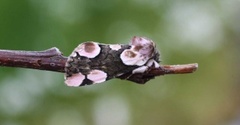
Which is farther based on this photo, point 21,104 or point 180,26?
point 180,26

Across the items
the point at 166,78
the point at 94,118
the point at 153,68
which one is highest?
the point at 166,78

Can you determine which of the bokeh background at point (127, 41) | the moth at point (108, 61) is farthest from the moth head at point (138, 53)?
the bokeh background at point (127, 41)

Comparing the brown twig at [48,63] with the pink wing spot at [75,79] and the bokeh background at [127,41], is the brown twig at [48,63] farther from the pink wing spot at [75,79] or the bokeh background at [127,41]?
the bokeh background at [127,41]

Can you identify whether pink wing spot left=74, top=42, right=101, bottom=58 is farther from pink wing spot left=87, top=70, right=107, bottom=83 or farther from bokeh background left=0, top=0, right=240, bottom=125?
bokeh background left=0, top=0, right=240, bottom=125

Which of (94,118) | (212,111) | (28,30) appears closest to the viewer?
(28,30)

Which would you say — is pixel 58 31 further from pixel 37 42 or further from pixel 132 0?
pixel 132 0

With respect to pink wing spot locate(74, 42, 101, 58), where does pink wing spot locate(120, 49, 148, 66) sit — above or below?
below

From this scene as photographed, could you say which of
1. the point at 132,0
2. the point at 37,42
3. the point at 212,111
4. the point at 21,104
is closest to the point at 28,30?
the point at 37,42

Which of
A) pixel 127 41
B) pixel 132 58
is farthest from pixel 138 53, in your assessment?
pixel 127 41

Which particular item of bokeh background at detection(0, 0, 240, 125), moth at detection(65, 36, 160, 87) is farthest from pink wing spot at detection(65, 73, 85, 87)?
bokeh background at detection(0, 0, 240, 125)
